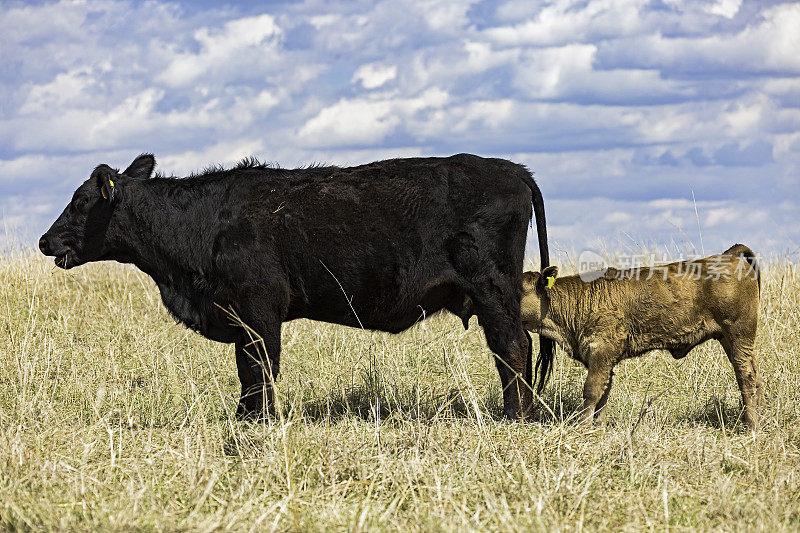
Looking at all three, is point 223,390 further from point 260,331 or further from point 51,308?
point 51,308

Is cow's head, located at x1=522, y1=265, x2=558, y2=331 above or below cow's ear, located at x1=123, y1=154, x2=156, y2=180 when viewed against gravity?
below

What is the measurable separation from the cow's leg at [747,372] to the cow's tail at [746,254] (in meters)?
0.56

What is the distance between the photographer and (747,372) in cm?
712

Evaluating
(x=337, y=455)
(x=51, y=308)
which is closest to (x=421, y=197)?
(x=337, y=455)

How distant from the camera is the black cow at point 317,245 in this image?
6.62 meters

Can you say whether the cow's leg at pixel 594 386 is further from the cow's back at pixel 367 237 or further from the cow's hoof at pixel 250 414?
the cow's hoof at pixel 250 414

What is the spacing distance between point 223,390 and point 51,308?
5.52 meters

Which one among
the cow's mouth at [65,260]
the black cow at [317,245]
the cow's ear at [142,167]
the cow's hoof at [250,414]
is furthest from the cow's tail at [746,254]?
the cow's mouth at [65,260]

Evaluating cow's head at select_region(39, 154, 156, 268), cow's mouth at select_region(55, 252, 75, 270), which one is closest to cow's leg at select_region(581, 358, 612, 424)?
cow's head at select_region(39, 154, 156, 268)

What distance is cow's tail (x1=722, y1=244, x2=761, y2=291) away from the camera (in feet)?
23.7

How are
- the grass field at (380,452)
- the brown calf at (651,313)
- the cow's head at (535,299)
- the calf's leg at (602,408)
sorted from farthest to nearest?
the cow's head at (535,299), the brown calf at (651,313), the calf's leg at (602,408), the grass field at (380,452)

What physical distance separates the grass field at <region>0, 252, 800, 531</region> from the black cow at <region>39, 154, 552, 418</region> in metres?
0.64

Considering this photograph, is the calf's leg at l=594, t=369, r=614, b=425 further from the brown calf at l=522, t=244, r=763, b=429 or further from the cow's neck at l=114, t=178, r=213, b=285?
the cow's neck at l=114, t=178, r=213, b=285

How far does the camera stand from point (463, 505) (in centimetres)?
462
